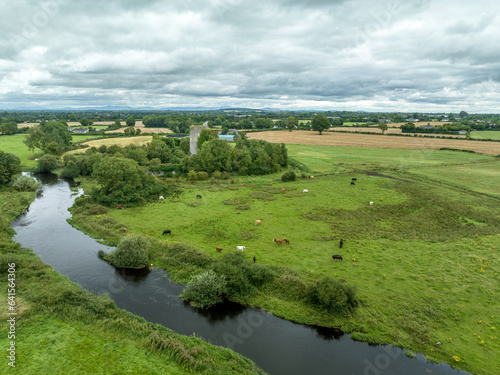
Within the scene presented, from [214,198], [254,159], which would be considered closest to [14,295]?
[214,198]

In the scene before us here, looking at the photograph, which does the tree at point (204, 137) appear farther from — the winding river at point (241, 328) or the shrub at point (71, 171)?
the winding river at point (241, 328)

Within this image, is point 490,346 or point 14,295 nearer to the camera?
point 490,346

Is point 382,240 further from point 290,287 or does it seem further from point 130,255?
point 130,255

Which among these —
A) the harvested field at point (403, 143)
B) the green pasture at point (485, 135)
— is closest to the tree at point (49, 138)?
the harvested field at point (403, 143)

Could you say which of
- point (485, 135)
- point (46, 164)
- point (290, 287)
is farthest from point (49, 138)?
point (485, 135)

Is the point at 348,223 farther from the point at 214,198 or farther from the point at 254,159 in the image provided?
the point at 254,159

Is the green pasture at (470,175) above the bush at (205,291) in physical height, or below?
above
